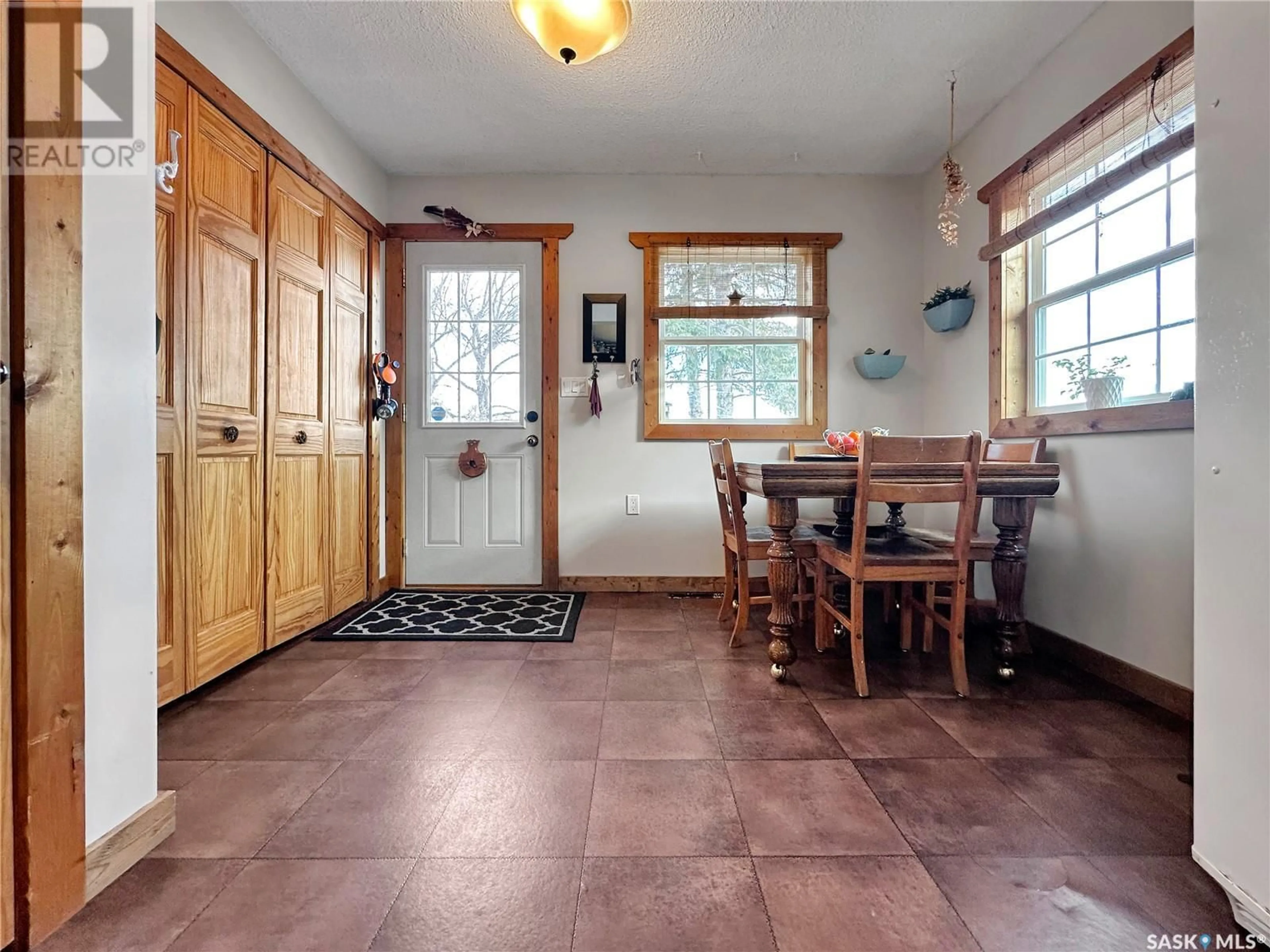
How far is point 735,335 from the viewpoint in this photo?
3.28 metres

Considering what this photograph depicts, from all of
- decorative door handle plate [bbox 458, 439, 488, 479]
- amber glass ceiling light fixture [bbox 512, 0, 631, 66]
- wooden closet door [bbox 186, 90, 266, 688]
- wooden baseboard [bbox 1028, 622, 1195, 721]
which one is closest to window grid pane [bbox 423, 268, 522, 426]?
decorative door handle plate [bbox 458, 439, 488, 479]

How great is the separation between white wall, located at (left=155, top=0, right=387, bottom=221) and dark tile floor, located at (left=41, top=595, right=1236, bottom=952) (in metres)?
2.25

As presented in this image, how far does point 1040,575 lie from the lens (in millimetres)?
2256

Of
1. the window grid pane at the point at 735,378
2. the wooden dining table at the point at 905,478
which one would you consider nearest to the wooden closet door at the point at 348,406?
the window grid pane at the point at 735,378

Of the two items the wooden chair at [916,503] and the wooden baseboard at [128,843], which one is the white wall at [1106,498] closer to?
the wooden chair at [916,503]

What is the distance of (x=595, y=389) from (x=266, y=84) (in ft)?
6.48

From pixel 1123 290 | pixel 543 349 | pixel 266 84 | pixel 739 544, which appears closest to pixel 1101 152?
pixel 1123 290

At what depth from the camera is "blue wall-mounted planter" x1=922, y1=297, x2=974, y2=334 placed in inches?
108

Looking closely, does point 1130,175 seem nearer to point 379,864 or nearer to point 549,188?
point 549,188

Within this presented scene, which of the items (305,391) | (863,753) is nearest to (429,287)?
(305,391)

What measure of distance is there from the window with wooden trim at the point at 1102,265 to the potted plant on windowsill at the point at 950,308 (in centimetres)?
16

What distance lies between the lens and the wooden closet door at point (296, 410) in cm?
219

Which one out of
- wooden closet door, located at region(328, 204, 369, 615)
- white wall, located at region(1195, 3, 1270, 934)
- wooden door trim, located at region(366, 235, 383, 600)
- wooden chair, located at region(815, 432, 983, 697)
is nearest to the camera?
white wall, located at region(1195, 3, 1270, 934)

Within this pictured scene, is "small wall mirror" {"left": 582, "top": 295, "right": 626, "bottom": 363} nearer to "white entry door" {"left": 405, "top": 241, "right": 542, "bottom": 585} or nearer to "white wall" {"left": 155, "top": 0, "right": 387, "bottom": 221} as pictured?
"white entry door" {"left": 405, "top": 241, "right": 542, "bottom": 585}
